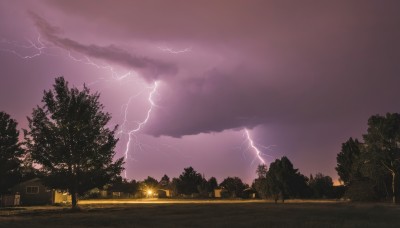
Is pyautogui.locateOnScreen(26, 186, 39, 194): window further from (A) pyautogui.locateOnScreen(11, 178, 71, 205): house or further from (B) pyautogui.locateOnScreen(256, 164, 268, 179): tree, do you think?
(B) pyautogui.locateOnScreen(256, 164, 268, 179): tree

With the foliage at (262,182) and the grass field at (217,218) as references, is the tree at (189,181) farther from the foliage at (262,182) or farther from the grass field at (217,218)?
the grass field at (217,218)

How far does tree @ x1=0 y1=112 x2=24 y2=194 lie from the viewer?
60125 mm

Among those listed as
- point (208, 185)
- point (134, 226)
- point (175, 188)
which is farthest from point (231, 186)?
point (134, 226)

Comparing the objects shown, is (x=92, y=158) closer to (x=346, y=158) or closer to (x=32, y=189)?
(x=32, y=189)

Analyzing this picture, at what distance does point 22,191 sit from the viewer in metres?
64.7

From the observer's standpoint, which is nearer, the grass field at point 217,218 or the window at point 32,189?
the grass field at point 217,218

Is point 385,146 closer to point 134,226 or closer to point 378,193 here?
point 378,193


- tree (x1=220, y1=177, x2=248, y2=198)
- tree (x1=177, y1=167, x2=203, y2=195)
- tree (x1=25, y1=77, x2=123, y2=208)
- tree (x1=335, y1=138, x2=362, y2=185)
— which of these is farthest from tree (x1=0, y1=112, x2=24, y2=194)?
tree (x1=177, y1=167, x2=203, y2=195)

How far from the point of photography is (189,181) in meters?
136

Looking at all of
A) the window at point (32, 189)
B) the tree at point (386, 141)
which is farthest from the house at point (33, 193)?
the tree at point (386, 141)

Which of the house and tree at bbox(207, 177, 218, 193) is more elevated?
tree at bbox(207, 177, 218, 193)

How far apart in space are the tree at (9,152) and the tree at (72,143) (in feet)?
52.1

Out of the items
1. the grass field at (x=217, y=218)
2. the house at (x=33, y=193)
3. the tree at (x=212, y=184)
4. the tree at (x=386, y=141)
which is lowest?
the grass field at (x=217, y=218)

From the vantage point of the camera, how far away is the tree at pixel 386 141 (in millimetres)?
60125
